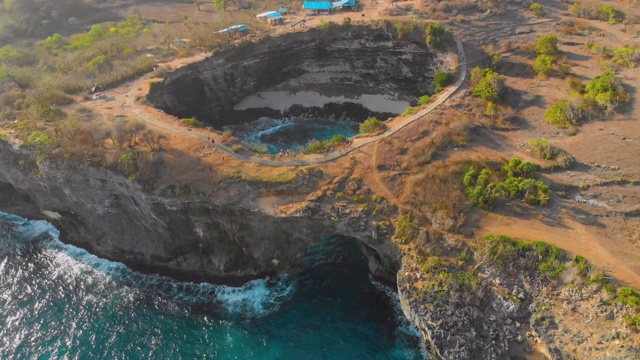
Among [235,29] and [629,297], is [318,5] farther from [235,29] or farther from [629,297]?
[629,297]

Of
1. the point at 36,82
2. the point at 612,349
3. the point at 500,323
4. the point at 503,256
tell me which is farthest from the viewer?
the point at 36,82

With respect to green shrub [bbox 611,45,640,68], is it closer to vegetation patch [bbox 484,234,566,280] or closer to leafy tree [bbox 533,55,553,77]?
leafy tree [bbox 533,55,553,77]

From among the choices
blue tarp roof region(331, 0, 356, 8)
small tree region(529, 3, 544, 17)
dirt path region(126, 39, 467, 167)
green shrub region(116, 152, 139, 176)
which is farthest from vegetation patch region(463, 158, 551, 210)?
blue tarp roof region(331, 0, 356, 8)

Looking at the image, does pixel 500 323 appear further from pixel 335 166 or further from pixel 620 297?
pixel 335 166

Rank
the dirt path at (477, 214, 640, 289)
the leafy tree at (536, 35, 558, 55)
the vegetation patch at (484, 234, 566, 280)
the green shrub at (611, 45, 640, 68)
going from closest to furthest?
the dirt path at (477, 214, 640, 289), the vegetation patch at (484, 234, 566, 280), the green shrub at (611, 45, 640, 68), the leafy tree at (536, 35, 558, 55)

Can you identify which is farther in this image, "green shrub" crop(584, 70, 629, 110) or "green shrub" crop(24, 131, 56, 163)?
"green shrub" crop(584, 70, 629, 110)

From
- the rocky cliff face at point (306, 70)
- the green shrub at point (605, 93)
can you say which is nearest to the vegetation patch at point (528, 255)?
the green shrub at point (605, 93)

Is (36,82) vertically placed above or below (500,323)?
above

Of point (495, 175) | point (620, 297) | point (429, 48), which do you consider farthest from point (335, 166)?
point (429, 48)
